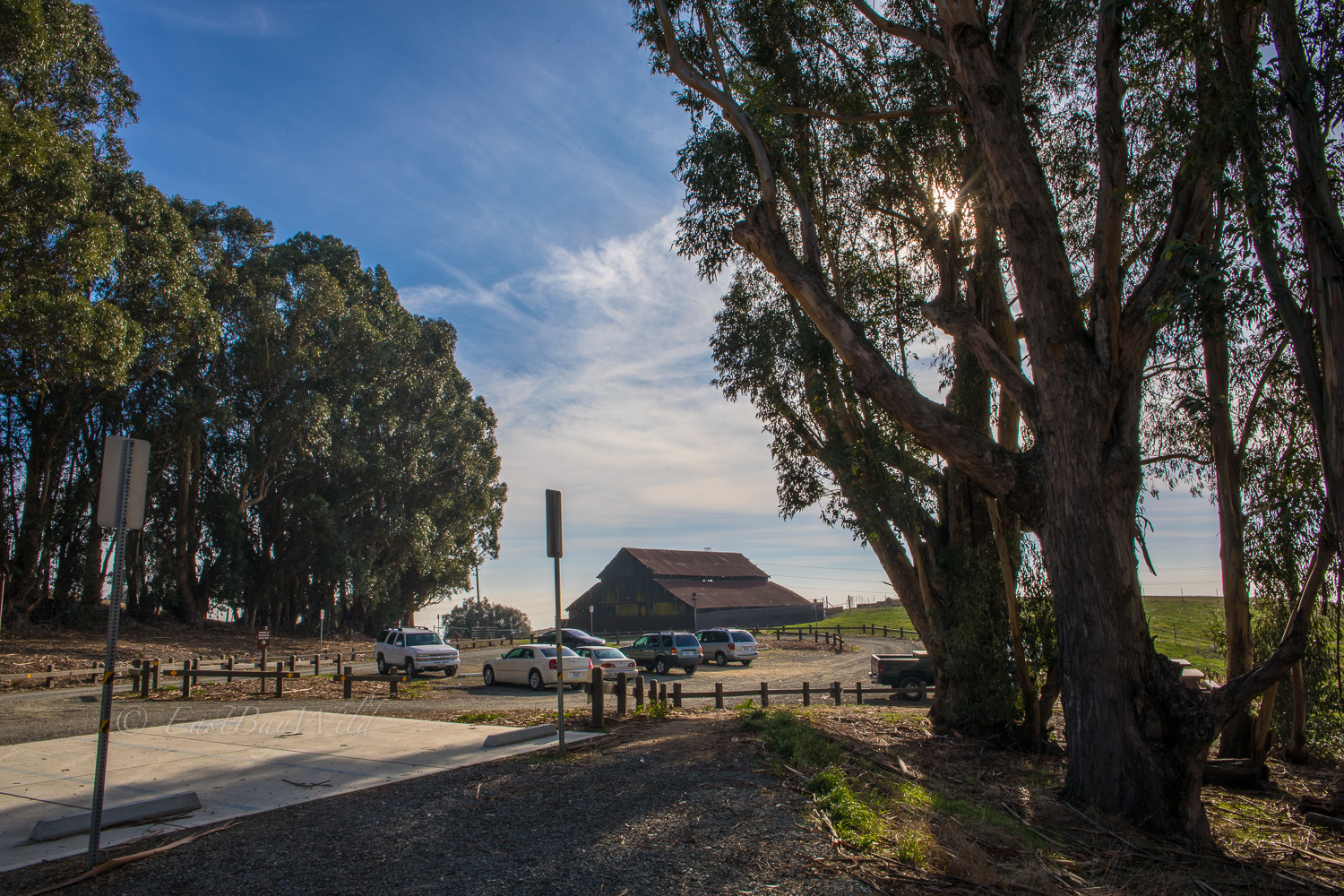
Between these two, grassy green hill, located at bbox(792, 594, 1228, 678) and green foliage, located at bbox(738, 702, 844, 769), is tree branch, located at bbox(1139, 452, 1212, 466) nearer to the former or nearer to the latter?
grassy green hill, located at bbox(792, 594, 1228, 678)

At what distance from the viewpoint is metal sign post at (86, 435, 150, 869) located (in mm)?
4691

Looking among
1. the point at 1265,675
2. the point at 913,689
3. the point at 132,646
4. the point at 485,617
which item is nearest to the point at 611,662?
the point at 913,689

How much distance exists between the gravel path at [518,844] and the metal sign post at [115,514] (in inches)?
20.4

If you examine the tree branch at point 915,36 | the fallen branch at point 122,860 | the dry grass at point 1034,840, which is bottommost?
the dry grass at point 1034,840

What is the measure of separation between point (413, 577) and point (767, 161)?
41363 mm

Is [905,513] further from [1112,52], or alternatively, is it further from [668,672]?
[668,672]

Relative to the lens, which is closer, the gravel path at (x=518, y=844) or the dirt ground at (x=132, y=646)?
the gravel path at (x=518, y=844)

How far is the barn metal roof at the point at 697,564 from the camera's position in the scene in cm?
5991

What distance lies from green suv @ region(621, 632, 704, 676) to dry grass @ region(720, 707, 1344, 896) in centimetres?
2004

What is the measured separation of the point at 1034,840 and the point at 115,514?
297 inches

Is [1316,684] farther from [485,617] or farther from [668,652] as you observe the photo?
[485,617]

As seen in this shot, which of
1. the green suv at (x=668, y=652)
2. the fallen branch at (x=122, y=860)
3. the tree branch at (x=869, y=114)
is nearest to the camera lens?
the fallen branch at (x=122, y=860)

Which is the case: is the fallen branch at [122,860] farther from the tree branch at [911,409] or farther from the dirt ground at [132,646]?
the dirt ground at [132,646]

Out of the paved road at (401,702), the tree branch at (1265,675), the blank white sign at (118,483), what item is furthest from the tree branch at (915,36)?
the paved road at (401,702)
